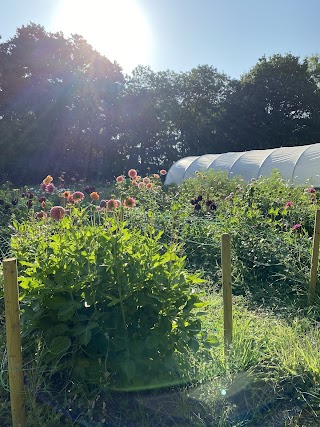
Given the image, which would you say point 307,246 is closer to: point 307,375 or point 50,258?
point 307,375

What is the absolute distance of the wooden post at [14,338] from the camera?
63.1 inches

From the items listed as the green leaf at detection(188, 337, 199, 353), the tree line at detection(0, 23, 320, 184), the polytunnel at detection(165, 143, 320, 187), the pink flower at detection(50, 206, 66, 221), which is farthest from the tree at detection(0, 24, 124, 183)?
the green leaf at detection(188, 337, 199, 353)

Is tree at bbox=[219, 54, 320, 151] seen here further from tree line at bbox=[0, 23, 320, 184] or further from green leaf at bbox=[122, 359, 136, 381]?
green leaf at bbox=[122, 359, 136, 381]

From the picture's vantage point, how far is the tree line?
70.5 ft

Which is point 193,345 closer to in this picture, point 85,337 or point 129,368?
point 129,368

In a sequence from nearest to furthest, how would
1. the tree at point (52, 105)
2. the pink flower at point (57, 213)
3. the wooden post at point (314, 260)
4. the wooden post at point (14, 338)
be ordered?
the wooden post at point (14, 338) < the pink flower at point (57, 213) < the wooden post at point (314, 260) < the tree at point (52, 105)

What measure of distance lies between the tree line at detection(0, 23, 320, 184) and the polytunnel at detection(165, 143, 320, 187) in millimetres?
9148

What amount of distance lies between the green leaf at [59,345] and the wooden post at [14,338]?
157mm

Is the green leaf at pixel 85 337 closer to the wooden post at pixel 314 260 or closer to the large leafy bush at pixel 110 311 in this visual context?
the large leafy bush at pixel 110 311

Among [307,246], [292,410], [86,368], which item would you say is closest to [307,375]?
[292,410]

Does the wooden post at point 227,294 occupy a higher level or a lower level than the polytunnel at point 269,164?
lower

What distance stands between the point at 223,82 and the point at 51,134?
15.0 metres

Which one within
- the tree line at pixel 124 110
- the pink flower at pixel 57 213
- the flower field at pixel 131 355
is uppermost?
the tree line at pixel 124 110

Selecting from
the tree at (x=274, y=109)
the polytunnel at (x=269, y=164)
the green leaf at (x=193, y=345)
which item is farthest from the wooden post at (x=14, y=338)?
the tree at (x=274, y=109)
